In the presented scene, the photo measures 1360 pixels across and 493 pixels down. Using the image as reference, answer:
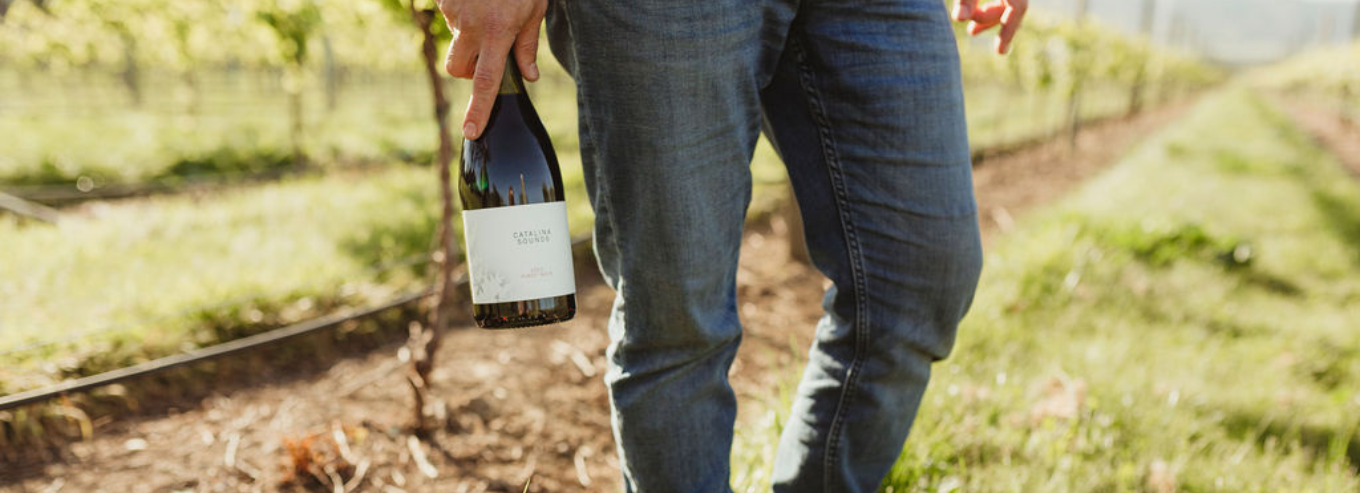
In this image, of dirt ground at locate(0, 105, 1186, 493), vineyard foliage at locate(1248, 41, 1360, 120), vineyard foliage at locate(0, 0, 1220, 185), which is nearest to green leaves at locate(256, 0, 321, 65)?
vineyard foliage at locate(0, 0, 1220, 185)

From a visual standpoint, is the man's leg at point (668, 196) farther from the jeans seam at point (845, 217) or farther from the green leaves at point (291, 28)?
the green leaves at point (291, 28)

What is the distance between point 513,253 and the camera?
37.2 inches

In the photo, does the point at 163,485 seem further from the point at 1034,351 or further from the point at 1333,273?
the point at 1333,273

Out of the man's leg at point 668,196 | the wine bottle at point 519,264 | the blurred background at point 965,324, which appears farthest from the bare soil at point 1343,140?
the wine bottle at point 519,264

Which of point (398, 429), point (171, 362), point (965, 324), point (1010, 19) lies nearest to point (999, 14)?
point (1010, 19)

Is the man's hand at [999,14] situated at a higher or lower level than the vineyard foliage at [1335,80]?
higher

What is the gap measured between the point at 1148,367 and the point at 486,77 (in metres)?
2.19

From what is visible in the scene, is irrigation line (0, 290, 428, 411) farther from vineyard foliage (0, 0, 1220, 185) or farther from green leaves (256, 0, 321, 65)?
green leaves (256, 0, 321, 65)

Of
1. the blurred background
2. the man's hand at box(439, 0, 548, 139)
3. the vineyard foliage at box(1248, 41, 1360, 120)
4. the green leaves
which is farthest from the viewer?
the vineyard foliage at box(1248, 41, 1360, 120)

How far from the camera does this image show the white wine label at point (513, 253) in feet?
3.10

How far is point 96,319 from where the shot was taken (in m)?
2.58

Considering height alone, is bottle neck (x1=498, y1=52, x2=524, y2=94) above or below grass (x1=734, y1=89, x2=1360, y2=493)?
above

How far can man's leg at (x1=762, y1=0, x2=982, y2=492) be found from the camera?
1033mm

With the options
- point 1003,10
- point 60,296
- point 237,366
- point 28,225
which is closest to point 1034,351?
point 1003,10
